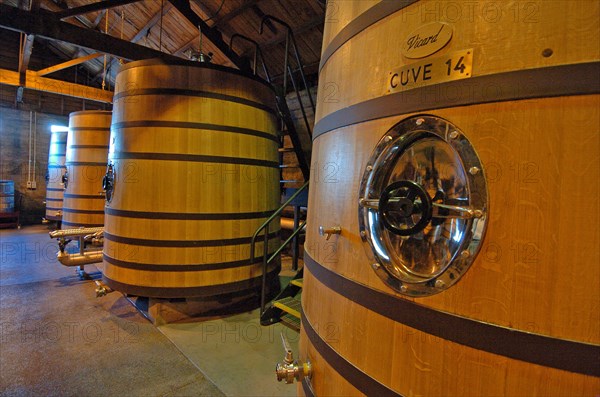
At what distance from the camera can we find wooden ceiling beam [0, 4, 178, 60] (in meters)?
3.43

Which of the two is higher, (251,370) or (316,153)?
(316,153)

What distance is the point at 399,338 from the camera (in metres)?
0.78

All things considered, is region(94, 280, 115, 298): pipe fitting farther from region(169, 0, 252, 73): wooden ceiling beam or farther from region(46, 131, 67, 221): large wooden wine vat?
region(46, 131, 67, 221): large wooden wine vat

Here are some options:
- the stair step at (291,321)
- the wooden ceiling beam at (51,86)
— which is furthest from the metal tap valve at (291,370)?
the wooden ceiling beam at (51,86)

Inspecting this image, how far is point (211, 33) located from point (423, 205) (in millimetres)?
6275

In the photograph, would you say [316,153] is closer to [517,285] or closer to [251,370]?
[517,285]

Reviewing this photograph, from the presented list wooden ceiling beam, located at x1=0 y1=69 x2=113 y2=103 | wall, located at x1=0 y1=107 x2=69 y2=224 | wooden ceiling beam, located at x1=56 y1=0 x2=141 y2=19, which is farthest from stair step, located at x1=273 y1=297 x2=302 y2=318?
wall, located at x1=0 y1=107 x2=69 y2=224

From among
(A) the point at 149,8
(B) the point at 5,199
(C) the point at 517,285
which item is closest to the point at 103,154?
(A) the point at 149,8

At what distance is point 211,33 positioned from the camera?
584 cm

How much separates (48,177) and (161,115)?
7.24 metres

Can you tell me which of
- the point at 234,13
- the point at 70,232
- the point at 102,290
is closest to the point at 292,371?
the point at 102,290

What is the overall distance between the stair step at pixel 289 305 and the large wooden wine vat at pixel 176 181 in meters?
0.46

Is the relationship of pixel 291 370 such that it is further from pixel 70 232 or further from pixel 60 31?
pixel 60 31

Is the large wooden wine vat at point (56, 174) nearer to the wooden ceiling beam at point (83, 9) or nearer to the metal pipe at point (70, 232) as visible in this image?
the metal pipe at point (70, 232)
